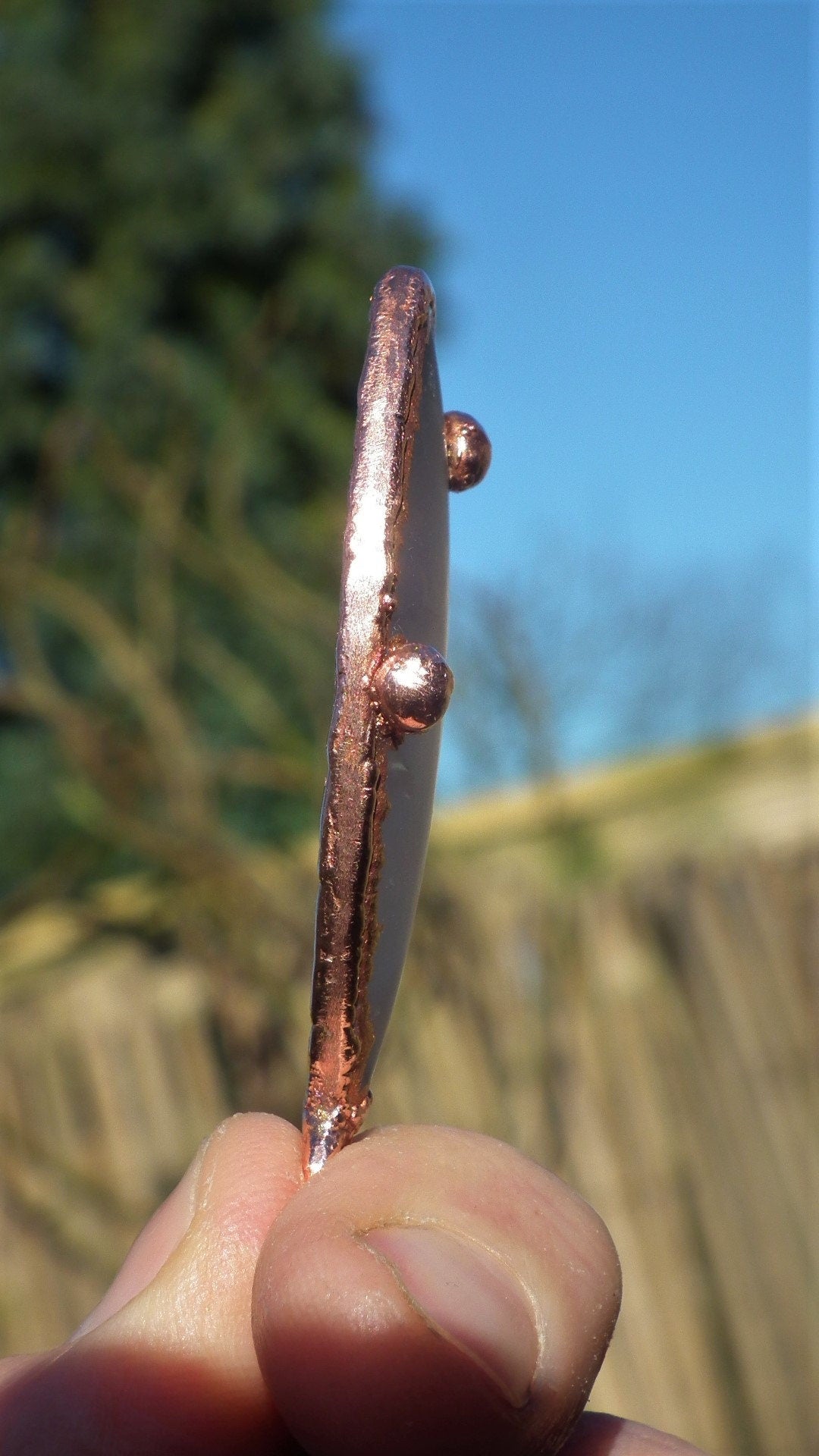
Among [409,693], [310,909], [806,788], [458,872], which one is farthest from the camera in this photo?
[806,788]

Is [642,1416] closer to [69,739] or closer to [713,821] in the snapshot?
[713,821]

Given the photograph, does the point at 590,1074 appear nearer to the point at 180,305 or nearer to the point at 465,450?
the point at 465,450

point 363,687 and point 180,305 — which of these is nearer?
point 363,687

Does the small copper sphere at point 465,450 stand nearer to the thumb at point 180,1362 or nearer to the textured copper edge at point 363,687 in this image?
the textured copper edge at point 363,687

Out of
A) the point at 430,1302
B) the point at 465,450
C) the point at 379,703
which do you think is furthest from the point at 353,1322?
the point at 465,450

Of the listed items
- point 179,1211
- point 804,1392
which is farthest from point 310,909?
point 179,1211

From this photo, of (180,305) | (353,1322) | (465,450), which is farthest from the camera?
(180,305)
